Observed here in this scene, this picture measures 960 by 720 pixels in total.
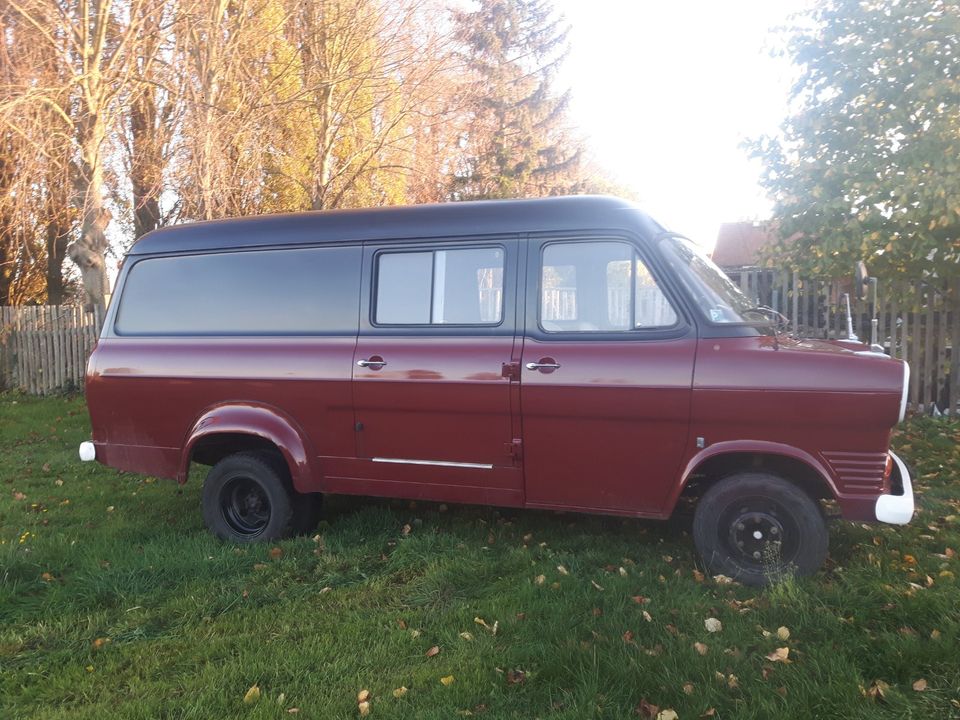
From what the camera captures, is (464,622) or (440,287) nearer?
(464,622)

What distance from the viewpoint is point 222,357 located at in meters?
5.00

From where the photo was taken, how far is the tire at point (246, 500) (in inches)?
Answer: 198

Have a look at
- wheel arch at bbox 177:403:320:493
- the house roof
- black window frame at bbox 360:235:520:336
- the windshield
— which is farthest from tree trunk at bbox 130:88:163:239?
the house roof

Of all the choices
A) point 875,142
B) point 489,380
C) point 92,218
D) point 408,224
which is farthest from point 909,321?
point 92,218

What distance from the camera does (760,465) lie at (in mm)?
4047

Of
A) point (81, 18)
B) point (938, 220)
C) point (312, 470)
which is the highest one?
point (81, 18)

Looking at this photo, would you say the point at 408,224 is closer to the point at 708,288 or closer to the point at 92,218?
the point at 708,288

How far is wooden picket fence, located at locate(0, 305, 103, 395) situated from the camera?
12.7 meters

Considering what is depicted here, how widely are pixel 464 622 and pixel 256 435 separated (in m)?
2.16

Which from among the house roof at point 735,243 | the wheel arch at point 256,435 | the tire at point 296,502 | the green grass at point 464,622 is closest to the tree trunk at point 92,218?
the green grass at point 464,622

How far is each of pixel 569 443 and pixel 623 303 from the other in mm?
899

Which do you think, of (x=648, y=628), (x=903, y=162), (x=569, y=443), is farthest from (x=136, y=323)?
(x=903, y=162)

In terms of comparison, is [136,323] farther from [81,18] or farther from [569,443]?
[81,18]

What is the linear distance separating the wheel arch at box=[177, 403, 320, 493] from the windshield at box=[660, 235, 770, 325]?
272cm
